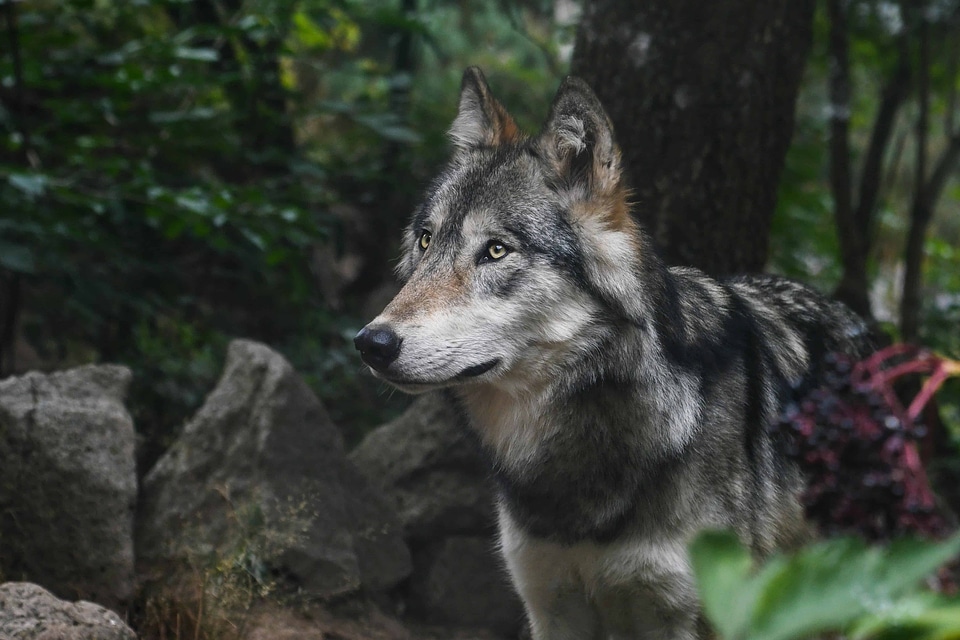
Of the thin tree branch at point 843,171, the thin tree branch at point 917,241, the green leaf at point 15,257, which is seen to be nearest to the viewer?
the green leaf at point 15,257

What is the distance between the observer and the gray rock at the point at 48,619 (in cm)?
298

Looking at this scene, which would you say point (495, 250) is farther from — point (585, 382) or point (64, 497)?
point (64, 497)

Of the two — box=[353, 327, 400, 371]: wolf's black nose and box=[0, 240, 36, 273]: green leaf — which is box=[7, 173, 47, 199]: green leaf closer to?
box=[0, 240, 36, 273]: green leaf

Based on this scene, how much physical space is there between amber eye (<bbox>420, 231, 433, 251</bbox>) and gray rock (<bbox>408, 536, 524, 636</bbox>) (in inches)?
76.9

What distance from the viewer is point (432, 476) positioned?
5094 millimetres

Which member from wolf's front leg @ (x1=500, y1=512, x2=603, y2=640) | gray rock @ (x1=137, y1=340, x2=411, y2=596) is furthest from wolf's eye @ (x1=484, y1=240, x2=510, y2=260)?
gray rock @ (x1=137, y1=340, x2=411, y2=596)

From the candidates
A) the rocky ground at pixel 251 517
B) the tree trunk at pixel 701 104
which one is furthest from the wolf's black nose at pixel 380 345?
the tree trunk at pixel 701 104

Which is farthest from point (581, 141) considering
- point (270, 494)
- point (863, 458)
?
point (270, 494)

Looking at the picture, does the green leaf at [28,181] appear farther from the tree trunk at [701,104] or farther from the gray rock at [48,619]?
the tree trunk at [701,104]

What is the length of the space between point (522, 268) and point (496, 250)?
4.9 inches

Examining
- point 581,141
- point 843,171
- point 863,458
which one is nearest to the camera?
point 863,458

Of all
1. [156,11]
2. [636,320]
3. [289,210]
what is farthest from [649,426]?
[156,11]

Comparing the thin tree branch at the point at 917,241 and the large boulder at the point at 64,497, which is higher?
the thin tree branch at the point at 917,241

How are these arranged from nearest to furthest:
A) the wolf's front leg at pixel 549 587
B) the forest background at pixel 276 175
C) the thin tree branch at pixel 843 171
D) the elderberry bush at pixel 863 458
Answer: the elderberry bush at pixel 863 458, the wolf's front leg at pixel 549 587, the forest background at pixel 276 175, the thin tree branch at pixel 843 171
